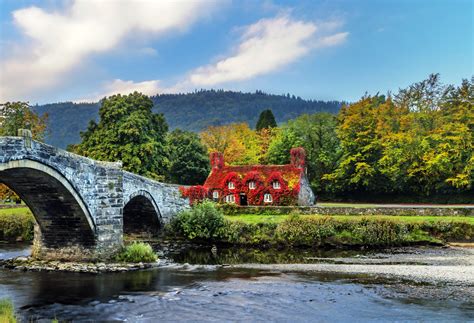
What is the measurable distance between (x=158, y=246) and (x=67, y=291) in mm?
13290

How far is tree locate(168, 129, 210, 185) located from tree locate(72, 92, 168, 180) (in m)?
11.3

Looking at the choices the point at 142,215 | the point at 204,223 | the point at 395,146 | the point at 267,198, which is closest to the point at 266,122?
the point at 395,146

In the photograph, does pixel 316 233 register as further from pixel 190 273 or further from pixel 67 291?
pixel 67 291

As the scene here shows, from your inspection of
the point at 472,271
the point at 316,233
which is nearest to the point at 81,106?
the point at 316,233

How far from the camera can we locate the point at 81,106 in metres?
170

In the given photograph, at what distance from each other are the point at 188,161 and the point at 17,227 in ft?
89.0

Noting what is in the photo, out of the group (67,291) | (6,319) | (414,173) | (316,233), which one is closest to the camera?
(6,319)

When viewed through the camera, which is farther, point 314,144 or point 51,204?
point 314,144

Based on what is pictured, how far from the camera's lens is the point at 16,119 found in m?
44.0

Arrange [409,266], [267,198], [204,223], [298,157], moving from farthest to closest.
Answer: [298,157]
[267,198]
[204,223]
[409,266]

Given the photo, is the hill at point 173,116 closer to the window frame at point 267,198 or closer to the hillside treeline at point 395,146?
the hillside treeline at point 395,146

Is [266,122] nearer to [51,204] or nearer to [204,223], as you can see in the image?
[204,223]

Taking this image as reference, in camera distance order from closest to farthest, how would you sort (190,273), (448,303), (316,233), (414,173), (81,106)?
1. (448,303)
2. (190,273)
3. (316,233)
4. (414,173)
5. (81,106)

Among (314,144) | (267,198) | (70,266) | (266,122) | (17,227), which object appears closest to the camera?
(70,266)
